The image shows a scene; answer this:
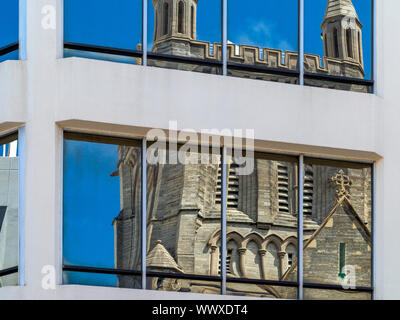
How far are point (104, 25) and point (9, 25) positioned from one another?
134 cm

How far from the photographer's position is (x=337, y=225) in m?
18.9

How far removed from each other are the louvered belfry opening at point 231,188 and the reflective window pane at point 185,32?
146cm

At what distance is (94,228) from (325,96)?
3.94 m

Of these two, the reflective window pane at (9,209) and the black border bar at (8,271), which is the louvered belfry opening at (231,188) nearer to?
the reflective window pane at (9,209)

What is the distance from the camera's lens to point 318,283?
1870 cm

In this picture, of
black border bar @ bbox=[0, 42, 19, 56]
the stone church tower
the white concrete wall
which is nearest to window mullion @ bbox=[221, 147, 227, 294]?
the white concrete wall

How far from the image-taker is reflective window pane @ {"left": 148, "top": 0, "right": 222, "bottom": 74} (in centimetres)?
1864

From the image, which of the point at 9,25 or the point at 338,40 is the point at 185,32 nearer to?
the point at 338,40

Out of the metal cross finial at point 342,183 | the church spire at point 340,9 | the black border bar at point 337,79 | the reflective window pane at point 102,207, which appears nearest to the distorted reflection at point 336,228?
the metal cross finial at point 342,183

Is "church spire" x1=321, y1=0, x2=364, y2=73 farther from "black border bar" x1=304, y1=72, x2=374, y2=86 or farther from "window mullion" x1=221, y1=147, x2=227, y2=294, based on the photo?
"window mullion" x1=221, y1=147, x2=227, y2=294

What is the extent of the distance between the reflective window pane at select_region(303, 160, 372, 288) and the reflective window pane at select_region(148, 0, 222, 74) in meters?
2.22

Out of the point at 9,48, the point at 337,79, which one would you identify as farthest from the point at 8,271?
the point at 337,79

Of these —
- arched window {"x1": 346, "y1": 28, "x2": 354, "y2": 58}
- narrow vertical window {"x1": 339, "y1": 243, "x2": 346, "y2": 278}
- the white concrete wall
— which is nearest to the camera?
the white concrete wall

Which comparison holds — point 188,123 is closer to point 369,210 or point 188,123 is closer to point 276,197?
point 276,197
